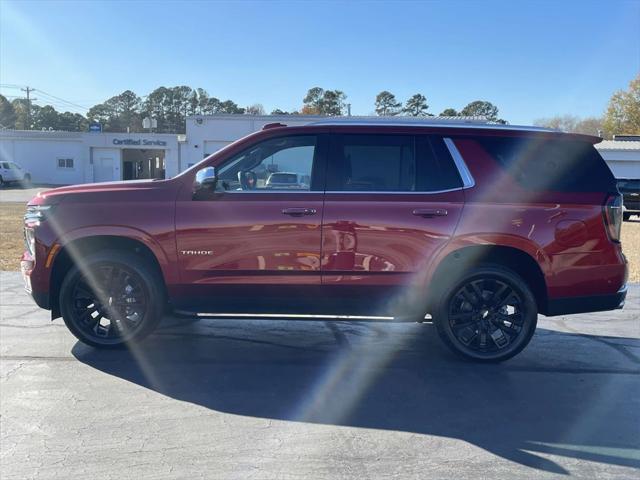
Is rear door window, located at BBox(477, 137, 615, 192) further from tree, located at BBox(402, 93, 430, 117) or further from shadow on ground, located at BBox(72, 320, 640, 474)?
tree, located at BBox(402, 93, 430, 117)

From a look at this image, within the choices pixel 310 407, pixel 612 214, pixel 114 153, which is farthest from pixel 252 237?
pixel 114 153

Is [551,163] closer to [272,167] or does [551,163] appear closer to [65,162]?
[272,167]

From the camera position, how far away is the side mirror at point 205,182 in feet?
16.9

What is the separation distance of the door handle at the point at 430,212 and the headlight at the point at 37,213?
11.0 feet

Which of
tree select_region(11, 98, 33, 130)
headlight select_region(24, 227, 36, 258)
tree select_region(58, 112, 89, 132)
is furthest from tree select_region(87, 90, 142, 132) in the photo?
headlight select_region(24, 227, 36, 258)

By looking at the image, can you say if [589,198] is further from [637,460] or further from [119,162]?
[119,162]

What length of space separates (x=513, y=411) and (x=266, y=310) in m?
2.28

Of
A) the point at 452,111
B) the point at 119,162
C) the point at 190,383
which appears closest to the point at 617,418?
the point at 190,383

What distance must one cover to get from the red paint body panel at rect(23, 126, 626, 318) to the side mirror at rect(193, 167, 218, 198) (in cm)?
8

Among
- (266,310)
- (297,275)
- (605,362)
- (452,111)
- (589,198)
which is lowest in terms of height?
(605,362)

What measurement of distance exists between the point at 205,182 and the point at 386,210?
1.62m

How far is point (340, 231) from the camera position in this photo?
17.1 feet

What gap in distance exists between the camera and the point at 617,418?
4.38 metres

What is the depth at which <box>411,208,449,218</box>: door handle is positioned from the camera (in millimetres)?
5219
